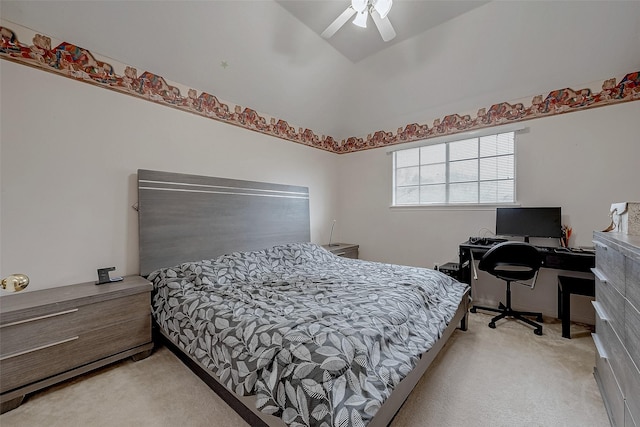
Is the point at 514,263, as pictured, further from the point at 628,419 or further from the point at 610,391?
the point at 628,419

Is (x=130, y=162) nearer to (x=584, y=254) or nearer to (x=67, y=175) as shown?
(x=67, y=175)

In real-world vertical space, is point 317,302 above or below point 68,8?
below

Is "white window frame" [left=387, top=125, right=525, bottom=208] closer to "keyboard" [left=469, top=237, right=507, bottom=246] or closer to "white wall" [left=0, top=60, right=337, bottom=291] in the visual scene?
"keyboard" [left=469, top=237, right=507, bottom=246]

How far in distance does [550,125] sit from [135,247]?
4.54m

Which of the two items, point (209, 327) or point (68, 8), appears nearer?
point (209, 327)

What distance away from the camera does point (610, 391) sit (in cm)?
143

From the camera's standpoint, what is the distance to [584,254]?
8.20 ft

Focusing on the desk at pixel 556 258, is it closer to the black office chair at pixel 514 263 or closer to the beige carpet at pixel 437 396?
the black office chair at pixel 514 263

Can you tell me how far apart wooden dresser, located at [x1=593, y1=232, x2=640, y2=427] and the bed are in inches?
31.3

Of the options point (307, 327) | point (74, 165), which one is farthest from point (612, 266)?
point (74, 165)

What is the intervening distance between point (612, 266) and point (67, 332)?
10.8 ft

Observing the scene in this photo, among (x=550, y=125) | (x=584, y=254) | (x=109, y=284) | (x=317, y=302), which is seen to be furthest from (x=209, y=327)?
(x=550, y=125)

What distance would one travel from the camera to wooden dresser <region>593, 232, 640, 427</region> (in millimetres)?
1035

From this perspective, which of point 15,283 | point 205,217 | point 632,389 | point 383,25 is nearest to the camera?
point 15,283
